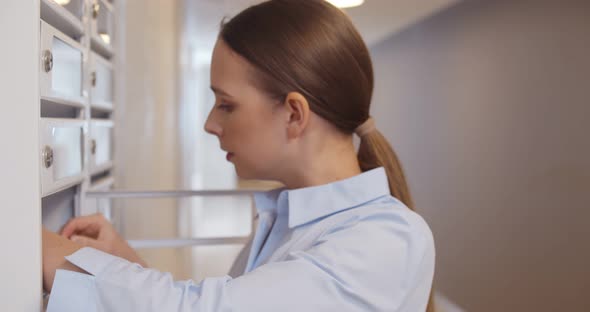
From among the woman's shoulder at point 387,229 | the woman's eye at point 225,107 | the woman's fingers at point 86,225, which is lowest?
the woman's fingers at point 86,225

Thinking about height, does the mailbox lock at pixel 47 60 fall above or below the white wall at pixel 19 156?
above

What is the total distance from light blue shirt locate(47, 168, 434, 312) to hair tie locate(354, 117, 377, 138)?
0.10m

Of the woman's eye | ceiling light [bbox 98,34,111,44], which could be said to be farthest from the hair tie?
ceiling light [bbox 98,34,111,44]

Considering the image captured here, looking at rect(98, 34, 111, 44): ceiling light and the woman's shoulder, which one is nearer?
the woman's shoulder

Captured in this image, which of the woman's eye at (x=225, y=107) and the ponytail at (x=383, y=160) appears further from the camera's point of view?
the ponytail at (x=383, y=160)

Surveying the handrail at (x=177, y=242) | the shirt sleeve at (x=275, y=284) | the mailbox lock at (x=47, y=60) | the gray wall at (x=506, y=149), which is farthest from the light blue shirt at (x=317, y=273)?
the gray wall at (x=506, y=149)

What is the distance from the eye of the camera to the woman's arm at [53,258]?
56cm

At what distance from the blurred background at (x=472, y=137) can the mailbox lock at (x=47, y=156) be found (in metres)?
0.64

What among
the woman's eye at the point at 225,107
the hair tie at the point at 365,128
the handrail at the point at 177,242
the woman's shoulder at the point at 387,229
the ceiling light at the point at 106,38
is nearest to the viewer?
the woman's shoulder at the point at 387,229

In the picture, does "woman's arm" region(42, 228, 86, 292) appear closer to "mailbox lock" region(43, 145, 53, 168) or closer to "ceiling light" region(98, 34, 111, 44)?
"mailbox lock" region(43, 145, 53, 168)

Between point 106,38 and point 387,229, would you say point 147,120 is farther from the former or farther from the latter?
point 387,229

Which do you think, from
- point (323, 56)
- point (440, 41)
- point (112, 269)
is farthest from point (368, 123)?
point (440, 41)

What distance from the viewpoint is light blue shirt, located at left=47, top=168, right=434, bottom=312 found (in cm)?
54

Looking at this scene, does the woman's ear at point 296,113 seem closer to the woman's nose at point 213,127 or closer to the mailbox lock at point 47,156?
the woman's nose at point 213,127
